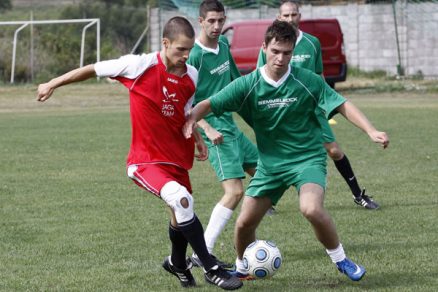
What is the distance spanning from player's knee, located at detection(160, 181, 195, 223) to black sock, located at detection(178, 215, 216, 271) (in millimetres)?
45

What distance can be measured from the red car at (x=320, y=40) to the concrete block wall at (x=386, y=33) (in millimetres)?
3592

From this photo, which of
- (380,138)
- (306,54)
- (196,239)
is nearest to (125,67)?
(196,239)

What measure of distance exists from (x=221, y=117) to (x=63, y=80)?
1.81m

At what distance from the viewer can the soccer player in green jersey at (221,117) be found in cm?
727

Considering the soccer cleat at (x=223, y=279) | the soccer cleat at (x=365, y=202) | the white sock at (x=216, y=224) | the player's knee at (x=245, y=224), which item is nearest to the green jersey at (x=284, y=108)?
the player's knee at (x=245, y=224)

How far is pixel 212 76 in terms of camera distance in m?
7.53

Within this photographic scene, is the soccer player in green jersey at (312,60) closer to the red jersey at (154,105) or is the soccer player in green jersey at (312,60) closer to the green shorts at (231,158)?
the green shorts at (231,158)

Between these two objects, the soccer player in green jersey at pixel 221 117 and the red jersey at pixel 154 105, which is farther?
the soccer player in green jersey at pixel 221 117

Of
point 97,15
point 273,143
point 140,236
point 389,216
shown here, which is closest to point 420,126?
point 389,216

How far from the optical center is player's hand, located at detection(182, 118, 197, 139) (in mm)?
6016

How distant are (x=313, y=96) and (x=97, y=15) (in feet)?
113

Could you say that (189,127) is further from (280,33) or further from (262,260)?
(262,260)

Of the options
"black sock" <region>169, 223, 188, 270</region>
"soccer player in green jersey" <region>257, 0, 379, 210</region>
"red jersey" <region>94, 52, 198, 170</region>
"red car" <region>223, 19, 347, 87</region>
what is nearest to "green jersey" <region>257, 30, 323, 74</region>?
"soccer player in green jersey" <region>257, 0, 379, 210</region>

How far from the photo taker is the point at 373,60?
30.1 metres
